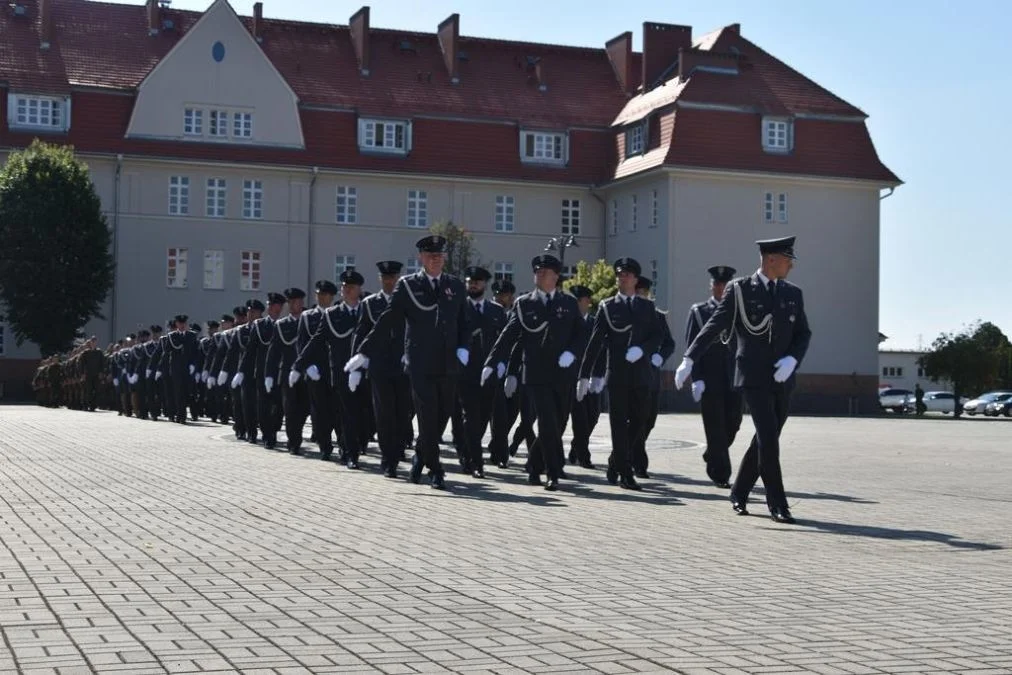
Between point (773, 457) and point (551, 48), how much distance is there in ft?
204

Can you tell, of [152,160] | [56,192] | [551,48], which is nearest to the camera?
[56,192]

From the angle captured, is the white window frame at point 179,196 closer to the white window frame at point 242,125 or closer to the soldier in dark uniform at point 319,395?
the white window frame at point 242,125

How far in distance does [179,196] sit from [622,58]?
2087cm

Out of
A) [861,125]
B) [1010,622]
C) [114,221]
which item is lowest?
[1010,622]

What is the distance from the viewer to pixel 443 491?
1503cm

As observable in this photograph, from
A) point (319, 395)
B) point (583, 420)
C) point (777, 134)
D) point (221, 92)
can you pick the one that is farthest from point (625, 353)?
point (221, 92)

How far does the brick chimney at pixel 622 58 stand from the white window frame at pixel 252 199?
56.3ft

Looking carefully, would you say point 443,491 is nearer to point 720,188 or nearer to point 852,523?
point 852,523

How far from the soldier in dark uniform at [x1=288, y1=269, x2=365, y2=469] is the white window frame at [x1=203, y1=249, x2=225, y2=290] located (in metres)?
45.3

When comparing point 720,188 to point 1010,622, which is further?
point 720,188

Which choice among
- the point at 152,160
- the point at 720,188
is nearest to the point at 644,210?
the point at 720,188

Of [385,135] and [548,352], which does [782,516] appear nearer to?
[548,352]

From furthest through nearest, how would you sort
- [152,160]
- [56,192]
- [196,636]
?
[152,160] < [56,192] < [196,636]

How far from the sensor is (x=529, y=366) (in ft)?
52.1
